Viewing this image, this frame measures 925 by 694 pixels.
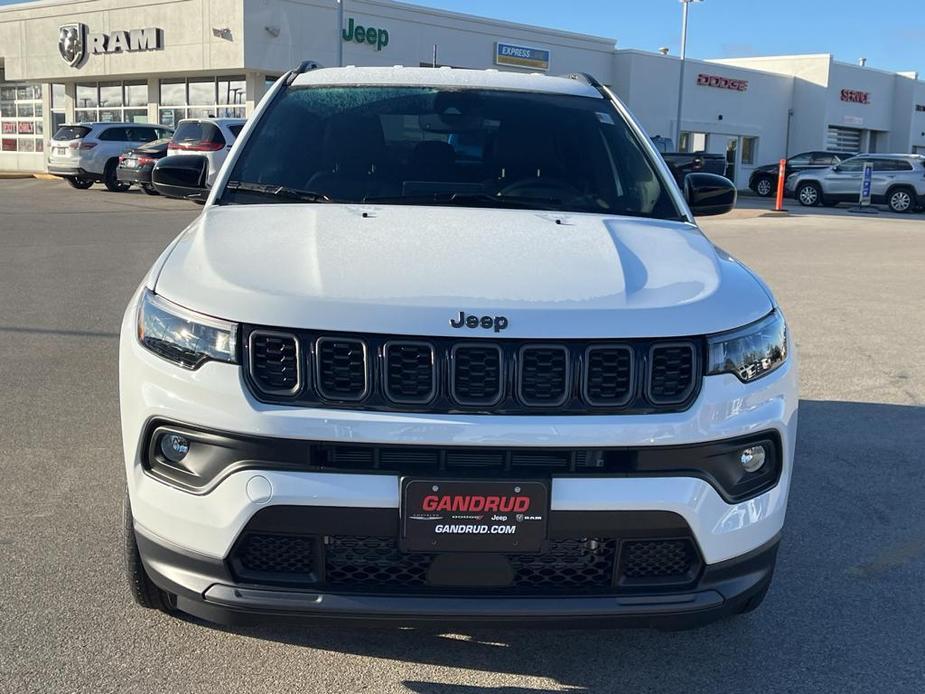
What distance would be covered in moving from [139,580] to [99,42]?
116 feet

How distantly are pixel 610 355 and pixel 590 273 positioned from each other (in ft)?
1.14

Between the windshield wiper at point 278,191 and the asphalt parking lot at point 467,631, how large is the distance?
1472 mm

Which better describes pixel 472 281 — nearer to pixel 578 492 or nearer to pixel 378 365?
pixel 378 365

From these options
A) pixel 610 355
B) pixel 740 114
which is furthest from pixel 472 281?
pixel 740 114

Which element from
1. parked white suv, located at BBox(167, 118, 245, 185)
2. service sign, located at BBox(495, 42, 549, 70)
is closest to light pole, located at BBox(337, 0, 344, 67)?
service sign, located at BBox(495, 42, 549, 70)

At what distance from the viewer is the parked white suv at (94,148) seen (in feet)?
81.1

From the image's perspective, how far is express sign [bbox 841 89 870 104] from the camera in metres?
47.4

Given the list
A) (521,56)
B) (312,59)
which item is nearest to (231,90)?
(312,59)

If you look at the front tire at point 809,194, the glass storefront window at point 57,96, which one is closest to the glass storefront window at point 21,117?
the glass storefront window at point 57,96

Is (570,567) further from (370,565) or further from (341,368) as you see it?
(341,368)

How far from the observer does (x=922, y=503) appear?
4434 millimetres

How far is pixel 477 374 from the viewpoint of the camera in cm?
243

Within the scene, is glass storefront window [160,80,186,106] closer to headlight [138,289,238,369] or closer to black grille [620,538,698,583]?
headlight [138,289,238,369]

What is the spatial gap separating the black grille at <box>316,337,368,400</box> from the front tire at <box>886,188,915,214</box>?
28505 millimetres
